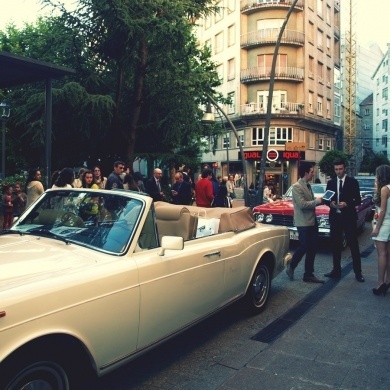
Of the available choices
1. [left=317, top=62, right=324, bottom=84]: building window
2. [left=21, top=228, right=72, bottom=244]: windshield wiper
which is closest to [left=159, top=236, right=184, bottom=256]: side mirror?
[left=21, top=228, right=72, bottom=244]: windshield wiper

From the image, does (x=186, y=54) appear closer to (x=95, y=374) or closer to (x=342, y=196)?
(x=342, y=196)

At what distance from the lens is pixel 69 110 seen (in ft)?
55.3

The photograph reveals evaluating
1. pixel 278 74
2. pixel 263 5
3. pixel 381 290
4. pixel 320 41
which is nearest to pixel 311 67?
pixel 320 41

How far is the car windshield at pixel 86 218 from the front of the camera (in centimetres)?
328

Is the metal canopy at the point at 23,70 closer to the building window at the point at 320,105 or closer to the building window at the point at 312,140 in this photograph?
the building window at the point at 312,140

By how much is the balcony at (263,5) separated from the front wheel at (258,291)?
37.6m

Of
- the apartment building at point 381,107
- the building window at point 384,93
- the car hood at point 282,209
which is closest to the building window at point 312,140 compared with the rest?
the car hood at point 282,209

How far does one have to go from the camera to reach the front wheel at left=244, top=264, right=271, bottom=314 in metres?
4.91

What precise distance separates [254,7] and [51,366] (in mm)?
41032

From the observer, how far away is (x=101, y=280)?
2.78 m

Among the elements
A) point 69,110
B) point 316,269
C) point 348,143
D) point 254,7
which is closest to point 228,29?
point 254,7

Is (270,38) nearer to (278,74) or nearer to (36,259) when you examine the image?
(278,74)

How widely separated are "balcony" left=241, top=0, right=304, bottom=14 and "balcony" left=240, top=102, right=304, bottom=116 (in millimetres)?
A: 8697

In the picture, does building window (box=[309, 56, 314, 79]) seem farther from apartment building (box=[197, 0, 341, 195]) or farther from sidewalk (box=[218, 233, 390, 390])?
sidewalk (box=[218, 233, 390, 390])
